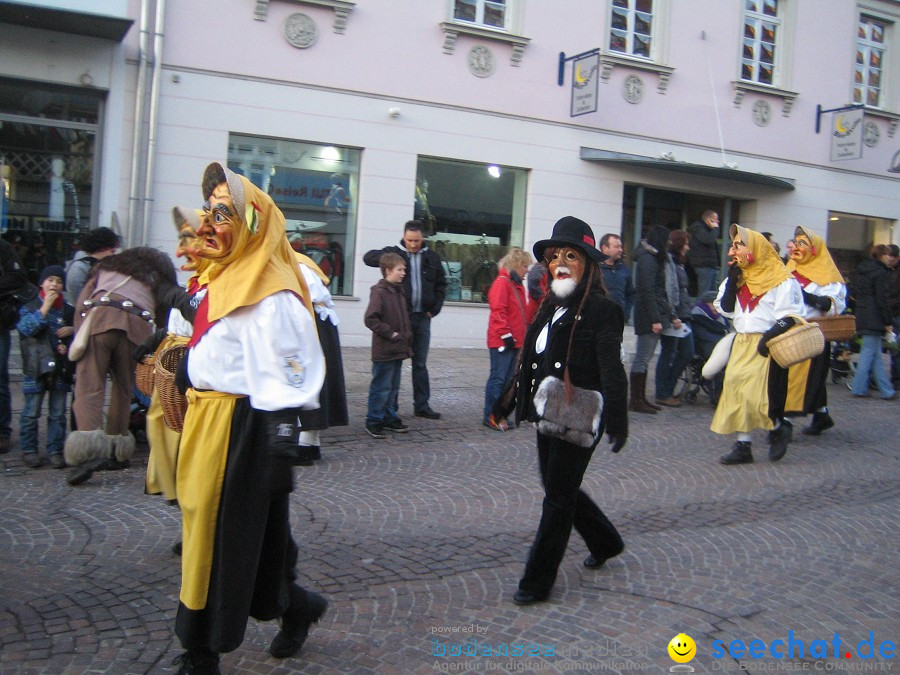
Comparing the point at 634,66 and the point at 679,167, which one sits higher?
the point at 634,66

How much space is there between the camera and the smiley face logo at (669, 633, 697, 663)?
3.73m

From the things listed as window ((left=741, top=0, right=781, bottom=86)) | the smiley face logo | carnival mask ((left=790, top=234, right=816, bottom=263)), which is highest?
window ((left=741, top=0, right=781, bottom=86))

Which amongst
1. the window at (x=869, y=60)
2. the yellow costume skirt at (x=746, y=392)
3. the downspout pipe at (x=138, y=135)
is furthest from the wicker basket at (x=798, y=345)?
the window at (x=869, y=60)

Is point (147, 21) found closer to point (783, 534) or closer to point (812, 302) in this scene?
point (812, 302)

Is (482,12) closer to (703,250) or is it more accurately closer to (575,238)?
(703,250)

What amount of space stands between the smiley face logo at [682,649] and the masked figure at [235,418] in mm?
1819

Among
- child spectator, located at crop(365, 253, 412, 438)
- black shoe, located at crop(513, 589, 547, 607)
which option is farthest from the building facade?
black shoe, located at crop(513, 589, 547, 607)

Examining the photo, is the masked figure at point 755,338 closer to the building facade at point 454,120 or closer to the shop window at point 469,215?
the building facade at point 454,120

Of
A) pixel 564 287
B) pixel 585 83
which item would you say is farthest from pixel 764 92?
pixel 564 287

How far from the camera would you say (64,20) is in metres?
10.9

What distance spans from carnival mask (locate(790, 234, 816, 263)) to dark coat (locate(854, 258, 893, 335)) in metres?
3.33

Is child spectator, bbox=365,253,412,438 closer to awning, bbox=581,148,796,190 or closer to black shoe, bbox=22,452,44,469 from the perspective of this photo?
black shoe, bbox=22,452,44,469

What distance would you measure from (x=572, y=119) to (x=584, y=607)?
1177 centimetres

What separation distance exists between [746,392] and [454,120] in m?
8.05
